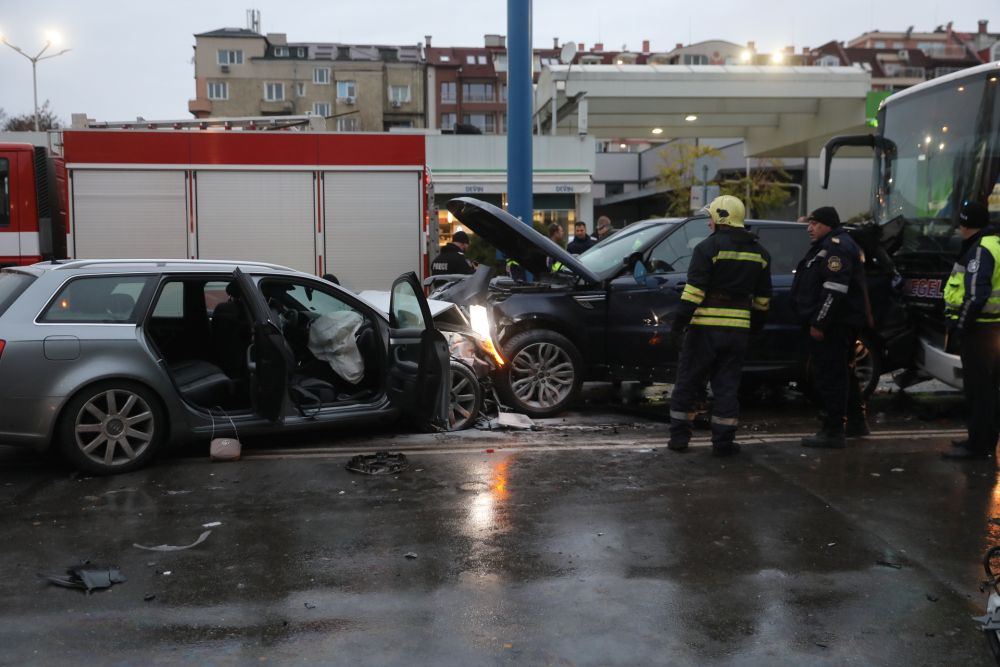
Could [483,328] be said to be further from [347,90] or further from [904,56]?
[904,56]

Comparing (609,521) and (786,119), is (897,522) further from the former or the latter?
(786,119)

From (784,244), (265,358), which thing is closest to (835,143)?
(784,244)

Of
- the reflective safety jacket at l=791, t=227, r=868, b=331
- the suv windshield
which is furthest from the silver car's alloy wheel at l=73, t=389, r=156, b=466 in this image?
the reflective safety jacket at l=791, t=227, r=868, b=331

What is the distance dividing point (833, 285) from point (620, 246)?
2365 millimetres

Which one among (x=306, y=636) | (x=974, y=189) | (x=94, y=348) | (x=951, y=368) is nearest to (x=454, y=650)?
(x=306, y=636)

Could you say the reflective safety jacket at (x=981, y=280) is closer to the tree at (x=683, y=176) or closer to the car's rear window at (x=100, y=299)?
the car's rear window at (x=100, y=299)

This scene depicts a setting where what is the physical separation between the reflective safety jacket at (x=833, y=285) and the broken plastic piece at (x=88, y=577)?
508 centimetres

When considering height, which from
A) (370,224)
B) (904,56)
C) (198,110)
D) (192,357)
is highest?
(904,56)

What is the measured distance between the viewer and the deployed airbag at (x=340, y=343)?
7.08 meters

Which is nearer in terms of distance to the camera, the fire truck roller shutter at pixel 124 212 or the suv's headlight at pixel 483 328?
the suv's headlight at pixel 483 328

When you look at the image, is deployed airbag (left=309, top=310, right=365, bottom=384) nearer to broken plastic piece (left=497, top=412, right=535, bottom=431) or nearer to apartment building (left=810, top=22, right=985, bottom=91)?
broken plastic piece (left=497, top=412, right=535, bottom=431)

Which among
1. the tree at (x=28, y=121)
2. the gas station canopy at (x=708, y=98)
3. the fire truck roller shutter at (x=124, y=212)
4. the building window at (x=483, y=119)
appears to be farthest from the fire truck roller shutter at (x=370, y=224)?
the building window at (x=483, y=119)

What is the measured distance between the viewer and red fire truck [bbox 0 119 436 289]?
12.4 meters

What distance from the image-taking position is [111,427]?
5.95m
